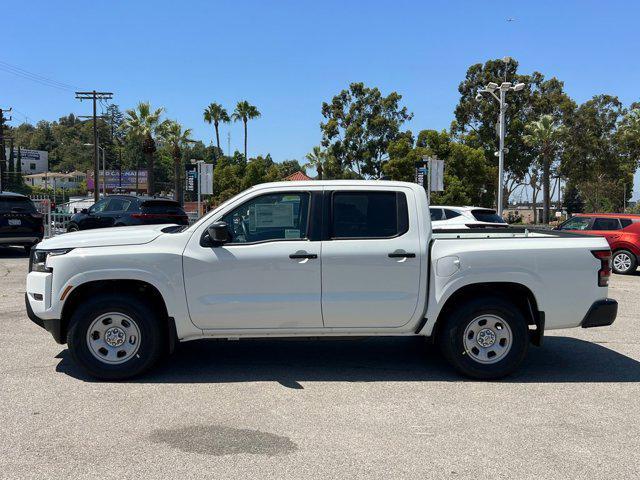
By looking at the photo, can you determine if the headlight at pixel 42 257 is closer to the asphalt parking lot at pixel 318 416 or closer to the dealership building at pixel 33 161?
the asphalt parking lot at pixel 318 416

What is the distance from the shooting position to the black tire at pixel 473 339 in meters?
5.42

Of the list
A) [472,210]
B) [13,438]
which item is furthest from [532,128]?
[13,438]

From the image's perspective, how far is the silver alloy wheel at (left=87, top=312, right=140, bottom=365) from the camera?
5.34 m

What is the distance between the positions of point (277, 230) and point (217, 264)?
2.10 ft

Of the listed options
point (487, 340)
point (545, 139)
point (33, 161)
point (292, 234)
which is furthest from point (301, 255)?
point (33, 161)

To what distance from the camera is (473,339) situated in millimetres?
5488

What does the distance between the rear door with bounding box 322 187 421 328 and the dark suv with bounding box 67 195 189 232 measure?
467 inches

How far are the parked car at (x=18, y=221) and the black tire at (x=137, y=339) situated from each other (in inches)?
472

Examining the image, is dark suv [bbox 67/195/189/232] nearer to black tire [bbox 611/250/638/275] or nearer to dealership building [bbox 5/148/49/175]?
black tire [bbox 611/250/638/275]

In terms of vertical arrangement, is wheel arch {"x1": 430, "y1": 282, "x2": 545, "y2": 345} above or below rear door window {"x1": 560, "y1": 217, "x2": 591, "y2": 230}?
below

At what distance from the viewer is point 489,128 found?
157 feet

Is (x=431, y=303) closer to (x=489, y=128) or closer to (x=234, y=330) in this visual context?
(x=234, y=330)

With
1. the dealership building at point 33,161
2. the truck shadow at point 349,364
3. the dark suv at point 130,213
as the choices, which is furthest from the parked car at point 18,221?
the dealership building at point 33,161

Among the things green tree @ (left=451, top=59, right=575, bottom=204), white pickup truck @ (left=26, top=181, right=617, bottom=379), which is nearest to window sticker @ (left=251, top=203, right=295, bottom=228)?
white pickup truck @ (left=26, top=181, right=617, bottom=379)
